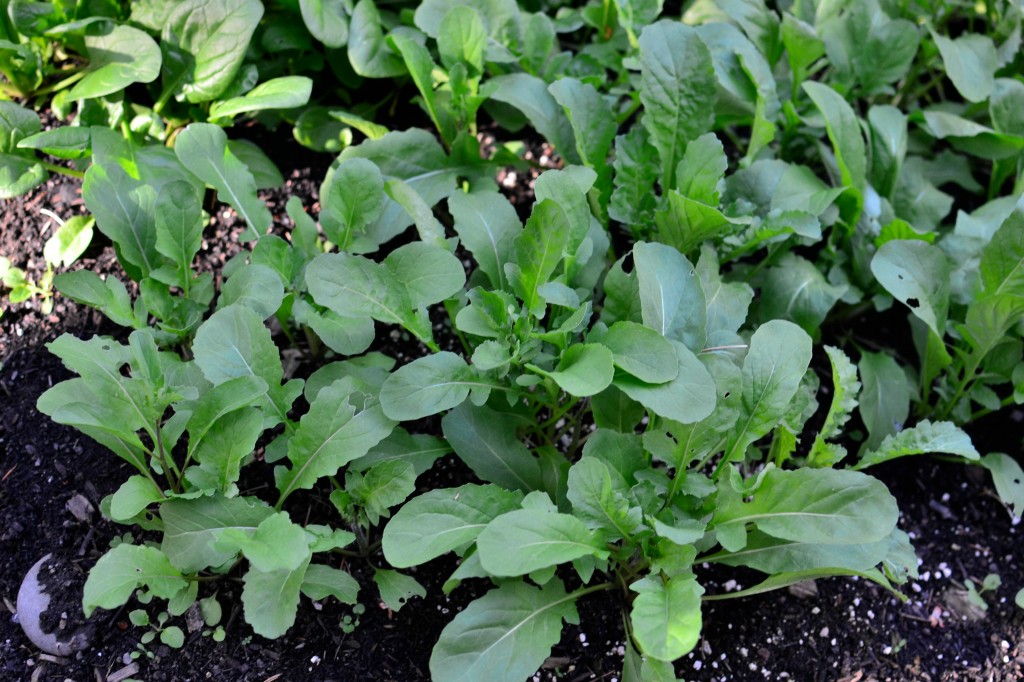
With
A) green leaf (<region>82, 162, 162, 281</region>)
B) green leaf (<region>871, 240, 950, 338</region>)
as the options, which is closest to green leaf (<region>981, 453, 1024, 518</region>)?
green leaf (<region>871, 240, 950, 338</region>)

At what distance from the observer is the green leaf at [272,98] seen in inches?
94.1

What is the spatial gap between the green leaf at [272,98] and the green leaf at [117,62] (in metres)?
0.19

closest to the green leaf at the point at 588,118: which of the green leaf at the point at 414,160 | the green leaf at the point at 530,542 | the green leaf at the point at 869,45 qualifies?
the green leaf at the point at 414,160

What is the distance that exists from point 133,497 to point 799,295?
1613 mm

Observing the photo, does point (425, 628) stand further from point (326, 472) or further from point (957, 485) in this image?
point (957, 485)

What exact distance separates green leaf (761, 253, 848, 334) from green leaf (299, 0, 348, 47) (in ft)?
4.22

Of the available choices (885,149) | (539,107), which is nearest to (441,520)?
(539,107)

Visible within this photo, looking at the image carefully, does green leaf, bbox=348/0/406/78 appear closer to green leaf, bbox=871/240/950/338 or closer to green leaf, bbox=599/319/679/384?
green leaf, bbox=599/319/679/384

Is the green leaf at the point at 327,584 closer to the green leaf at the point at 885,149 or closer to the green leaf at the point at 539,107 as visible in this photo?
the green leaf at the point at 539,107

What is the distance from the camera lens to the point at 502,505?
6.39 feet

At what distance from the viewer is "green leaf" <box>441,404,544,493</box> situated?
6.79 feet

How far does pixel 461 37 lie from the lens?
251 cm

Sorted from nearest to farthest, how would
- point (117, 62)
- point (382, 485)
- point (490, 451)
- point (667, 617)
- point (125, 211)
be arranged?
point (667, 617) < point (382, 485) < point (490, 451) < point (125, 211) < point (117, 62)

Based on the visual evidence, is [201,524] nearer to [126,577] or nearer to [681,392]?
[126,577]
